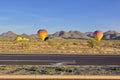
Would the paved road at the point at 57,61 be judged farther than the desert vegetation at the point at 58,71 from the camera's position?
Yes

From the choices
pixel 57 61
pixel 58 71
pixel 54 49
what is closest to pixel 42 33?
pixel 54 49

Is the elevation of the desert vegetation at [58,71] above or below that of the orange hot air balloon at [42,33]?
below

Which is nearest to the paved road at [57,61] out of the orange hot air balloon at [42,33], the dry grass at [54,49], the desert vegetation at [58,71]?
the desert vegetation at [58,71]

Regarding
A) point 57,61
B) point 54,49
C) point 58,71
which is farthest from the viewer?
point 54,49

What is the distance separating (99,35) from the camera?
89938mm

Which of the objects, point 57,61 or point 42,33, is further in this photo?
point 42,33

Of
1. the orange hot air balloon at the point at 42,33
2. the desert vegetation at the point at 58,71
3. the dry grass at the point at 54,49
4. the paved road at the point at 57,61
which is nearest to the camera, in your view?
the desert vegetation at the point at 58,71

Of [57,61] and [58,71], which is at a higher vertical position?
[57,61]

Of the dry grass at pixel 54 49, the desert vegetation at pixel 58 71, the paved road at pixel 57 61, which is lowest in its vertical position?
the desert vegetation at pixel 58 71

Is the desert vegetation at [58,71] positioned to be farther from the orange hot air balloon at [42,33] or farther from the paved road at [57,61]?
the orange hot air balloon at [42,33]

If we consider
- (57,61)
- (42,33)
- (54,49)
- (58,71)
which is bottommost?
(58,71)

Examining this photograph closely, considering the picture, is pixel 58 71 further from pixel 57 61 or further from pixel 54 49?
pixel 54 49

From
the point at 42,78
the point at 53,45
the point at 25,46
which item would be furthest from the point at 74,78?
the point at 53,45

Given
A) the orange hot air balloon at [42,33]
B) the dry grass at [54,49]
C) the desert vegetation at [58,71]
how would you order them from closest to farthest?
the desert vegetation at [58,71] < the dry grass at [54,49] < the orange hot air balloon at [42,33]
